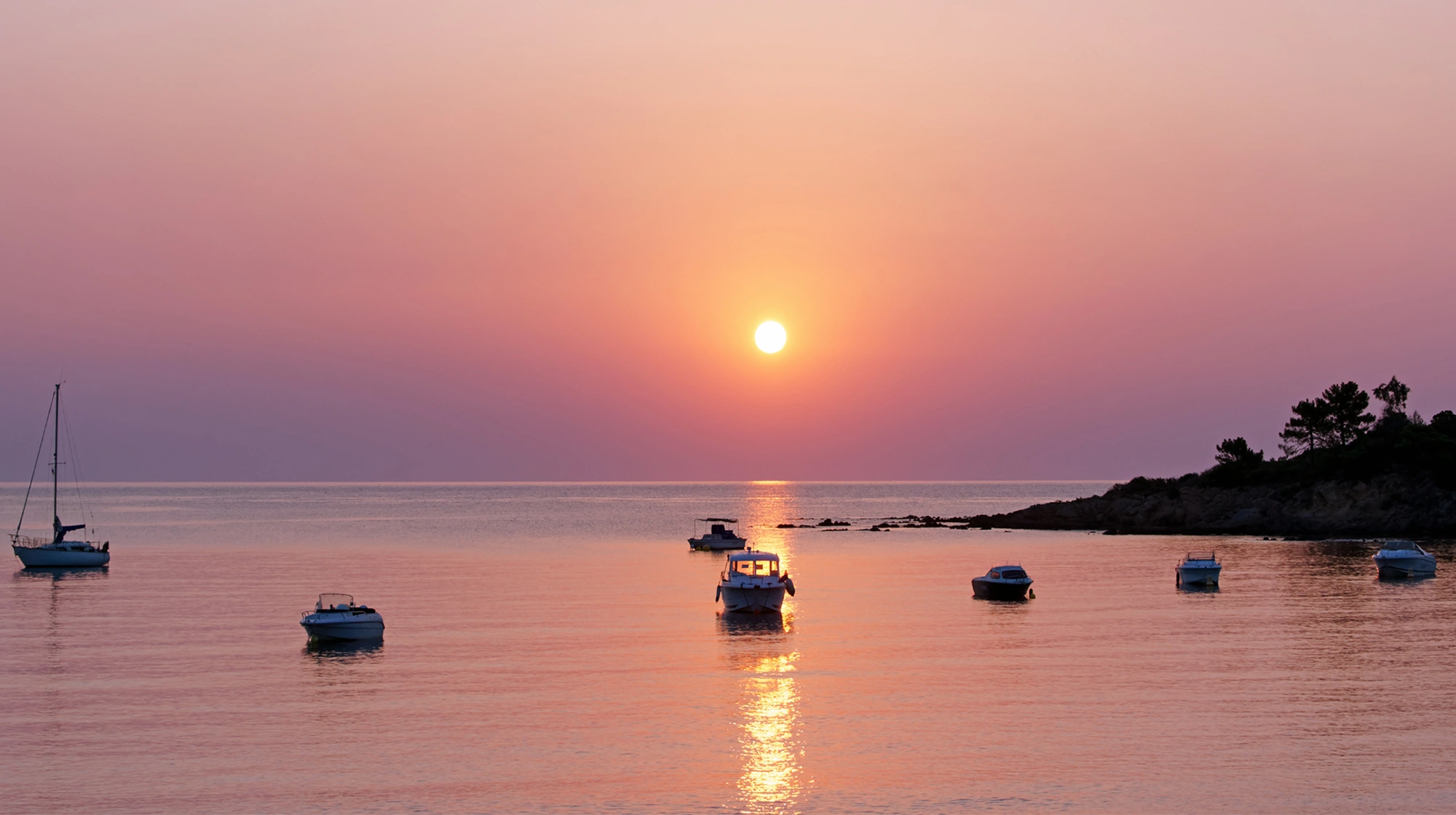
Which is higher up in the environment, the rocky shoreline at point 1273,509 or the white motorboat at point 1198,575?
the rocky shoreline at point 1273,509

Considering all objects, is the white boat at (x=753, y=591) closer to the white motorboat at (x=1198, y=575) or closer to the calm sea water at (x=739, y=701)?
the calm sea water at (x=739, y=701)

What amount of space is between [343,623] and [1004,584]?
1548 inches

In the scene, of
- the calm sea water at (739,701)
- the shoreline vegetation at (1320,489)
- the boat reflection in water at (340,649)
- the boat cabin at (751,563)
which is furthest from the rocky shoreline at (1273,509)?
the boat reflection in water at (340,649)

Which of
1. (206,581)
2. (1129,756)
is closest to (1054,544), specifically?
(206,581)

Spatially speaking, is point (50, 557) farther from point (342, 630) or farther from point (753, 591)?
point (753, 591)

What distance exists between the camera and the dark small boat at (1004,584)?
77.8 meters

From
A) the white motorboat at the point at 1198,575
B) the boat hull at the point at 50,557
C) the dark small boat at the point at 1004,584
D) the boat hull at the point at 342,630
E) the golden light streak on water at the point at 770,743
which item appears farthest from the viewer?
the boat hull at the point at 50,557

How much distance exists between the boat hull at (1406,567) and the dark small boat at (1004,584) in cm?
3036

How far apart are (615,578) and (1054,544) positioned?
59434 mm

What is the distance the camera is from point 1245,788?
31219 mm

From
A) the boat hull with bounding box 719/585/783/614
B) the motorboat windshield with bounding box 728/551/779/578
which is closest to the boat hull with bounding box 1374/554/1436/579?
the motorboat windshield with bounding box 728/551/779/578

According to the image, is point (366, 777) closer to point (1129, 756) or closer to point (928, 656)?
point (1129, 756)

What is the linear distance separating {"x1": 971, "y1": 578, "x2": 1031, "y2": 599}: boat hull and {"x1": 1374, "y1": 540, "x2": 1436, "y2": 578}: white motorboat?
3094cm

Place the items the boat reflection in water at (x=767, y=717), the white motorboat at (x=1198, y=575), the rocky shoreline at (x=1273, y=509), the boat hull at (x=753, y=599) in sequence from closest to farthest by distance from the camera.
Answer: the boat reflection in water at (x=767, y=717) < the boat hull at (x=753, y=599) < the white motorboat at (x=1198, y=575) < the rocky shoreline at (x=1273, y=509)
